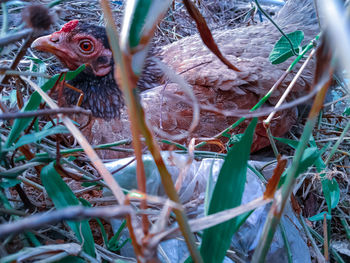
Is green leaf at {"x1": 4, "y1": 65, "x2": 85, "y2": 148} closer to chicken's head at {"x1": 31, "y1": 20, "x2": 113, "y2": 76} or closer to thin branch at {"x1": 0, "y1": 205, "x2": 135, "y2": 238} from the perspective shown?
thin branch at {"x1": 0, "y1": 205, "x2": 135, "y2": 238}

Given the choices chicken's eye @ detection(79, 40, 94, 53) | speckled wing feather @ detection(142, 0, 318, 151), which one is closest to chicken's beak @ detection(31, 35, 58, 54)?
chicken's eye @ detection(79, 40, 94, 53)

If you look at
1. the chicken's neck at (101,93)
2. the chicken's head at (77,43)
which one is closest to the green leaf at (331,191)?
the chicken's neck at (101,93)

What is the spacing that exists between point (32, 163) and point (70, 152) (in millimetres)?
135

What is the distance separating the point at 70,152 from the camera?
0.73 metres

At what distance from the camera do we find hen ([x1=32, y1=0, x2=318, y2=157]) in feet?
5.08

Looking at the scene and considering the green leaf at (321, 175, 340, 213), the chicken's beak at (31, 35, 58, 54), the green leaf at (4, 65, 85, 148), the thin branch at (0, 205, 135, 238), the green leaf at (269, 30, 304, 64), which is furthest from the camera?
the chicken's beak at (31, 35, 58, 54)

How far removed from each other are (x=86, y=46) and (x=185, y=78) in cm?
58

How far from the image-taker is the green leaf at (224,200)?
481 millimetres

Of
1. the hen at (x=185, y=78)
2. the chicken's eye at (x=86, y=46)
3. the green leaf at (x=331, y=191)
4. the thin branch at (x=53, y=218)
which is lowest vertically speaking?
the green leaf at (x=331, y=191)

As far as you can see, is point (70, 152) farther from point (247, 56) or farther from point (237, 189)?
point (247, 56)

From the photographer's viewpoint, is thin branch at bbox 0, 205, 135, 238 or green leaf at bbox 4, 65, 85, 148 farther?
green leaf at bbox 4, 65, 85, 148

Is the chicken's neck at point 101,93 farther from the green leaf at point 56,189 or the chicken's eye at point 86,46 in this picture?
the green leaf at point 56,189

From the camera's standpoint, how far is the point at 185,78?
63.1 inches

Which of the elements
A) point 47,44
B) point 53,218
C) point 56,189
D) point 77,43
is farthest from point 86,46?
point 53,218
